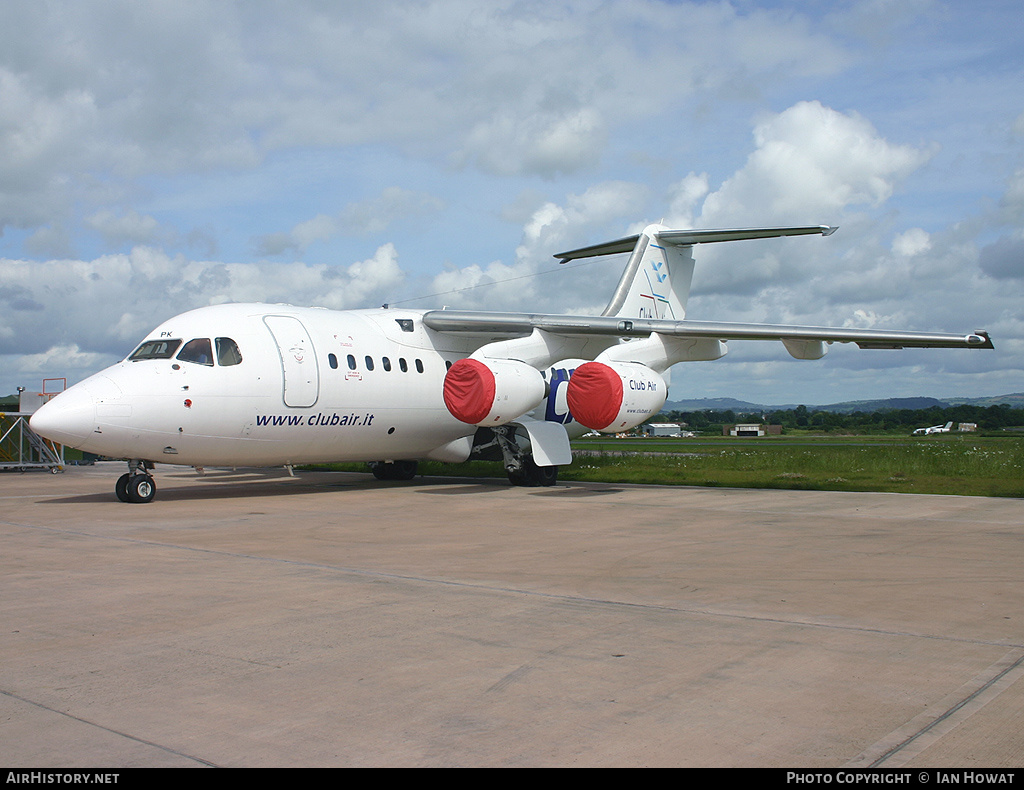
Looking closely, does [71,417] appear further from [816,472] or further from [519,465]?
[816,472]

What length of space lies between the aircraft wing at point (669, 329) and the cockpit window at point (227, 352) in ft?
14.9

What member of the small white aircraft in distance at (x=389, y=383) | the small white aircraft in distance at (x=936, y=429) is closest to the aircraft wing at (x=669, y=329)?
the small white aircraft in distance at (x=389, y=383)

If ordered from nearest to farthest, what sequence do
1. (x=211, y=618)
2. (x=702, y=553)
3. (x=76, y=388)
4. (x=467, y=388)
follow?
(x=211, y=618) < (x=702, y=553) < (x=76, y=388) < (x=467, y=388)

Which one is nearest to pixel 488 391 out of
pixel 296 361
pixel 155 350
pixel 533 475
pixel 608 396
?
pixel 608 396

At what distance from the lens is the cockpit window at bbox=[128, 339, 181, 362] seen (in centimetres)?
1399

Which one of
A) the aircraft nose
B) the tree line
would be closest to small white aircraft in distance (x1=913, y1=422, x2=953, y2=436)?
the tree line

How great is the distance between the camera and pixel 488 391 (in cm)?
1575

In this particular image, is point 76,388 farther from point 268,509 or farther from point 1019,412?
point 1019,412

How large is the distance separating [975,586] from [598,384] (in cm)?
999

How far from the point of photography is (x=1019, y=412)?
89875mm

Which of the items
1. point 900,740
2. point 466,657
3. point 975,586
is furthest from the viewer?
point 975,586

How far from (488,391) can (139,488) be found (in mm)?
6104

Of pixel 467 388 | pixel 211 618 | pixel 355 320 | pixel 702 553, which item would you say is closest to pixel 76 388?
pixel 355 320

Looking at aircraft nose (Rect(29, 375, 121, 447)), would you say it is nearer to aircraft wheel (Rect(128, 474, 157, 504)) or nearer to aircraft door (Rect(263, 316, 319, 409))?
aircraft wheel (Rect(128, 474, 157, 504))
